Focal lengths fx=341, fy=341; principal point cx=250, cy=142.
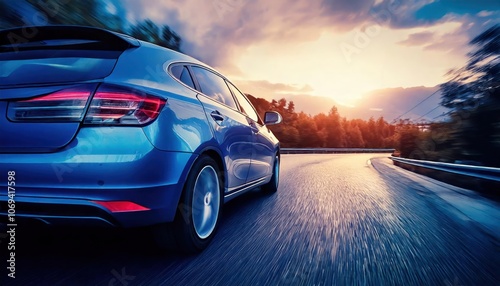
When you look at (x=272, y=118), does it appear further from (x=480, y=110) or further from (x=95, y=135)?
(x=480, y=110)

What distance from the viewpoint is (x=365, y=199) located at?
17.8 feet

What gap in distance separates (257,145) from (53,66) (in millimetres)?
2754

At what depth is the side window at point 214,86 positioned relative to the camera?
328 centimetres

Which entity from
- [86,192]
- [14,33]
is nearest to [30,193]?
[86,192]

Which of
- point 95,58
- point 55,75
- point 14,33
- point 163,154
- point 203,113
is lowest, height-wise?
point 163,154

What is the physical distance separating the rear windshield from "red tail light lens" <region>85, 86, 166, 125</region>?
0.16 m

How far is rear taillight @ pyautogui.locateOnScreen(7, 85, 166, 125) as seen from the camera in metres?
1.99

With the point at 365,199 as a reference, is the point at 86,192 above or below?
above

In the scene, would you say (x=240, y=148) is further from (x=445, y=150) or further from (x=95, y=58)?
(x=445, y=150)

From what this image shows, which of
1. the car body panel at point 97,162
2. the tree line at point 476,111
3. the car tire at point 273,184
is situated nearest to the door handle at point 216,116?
the car body panel at point 97,162

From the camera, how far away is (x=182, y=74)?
9.37 feet

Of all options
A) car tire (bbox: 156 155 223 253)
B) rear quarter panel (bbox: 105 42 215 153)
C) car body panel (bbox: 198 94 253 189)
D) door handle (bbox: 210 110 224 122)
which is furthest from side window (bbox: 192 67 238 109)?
car tire (bbox: 156 155 223 253)

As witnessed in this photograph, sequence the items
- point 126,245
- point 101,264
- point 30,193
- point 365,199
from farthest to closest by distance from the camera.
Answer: point 365,199, point 126,245, point 101,264, point 30,193

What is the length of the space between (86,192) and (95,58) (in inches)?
35.1
